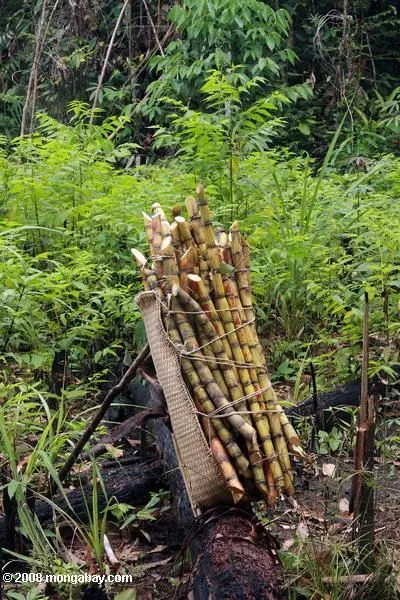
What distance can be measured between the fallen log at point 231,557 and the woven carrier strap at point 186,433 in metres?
0.07

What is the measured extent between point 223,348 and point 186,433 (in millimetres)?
349

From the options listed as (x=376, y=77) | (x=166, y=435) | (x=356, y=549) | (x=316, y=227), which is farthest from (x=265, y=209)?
(x=376, y=77)

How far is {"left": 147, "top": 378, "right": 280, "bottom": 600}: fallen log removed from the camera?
2668mm

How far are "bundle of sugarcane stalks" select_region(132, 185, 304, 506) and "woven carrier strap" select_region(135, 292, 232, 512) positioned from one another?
0.03 m

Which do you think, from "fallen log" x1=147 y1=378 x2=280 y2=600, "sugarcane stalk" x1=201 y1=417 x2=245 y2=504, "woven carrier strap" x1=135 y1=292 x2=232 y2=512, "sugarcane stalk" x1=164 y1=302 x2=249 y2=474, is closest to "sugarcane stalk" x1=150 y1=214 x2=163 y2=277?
"woven carrier strap" x1=135 y1=292 x2=232 y2=512

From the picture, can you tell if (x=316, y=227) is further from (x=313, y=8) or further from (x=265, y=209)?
(x=313, y=8)

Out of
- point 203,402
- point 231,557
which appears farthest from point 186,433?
point 231,557

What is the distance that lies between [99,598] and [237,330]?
1.08 meters

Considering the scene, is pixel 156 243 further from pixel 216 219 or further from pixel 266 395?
pixel 216 219

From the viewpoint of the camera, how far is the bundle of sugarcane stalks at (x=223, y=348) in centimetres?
302

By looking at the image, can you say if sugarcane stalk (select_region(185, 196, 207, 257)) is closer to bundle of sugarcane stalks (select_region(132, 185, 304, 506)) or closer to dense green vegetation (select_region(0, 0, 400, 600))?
bundle of sugarcane stalks (select_region(132, 185, 304, 506))

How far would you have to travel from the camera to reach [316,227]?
5820 millimetres

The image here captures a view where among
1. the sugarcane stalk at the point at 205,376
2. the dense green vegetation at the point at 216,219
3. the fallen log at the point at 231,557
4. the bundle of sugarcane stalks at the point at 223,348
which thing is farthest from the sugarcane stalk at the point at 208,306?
the dense green vegetation at the point at 216,219

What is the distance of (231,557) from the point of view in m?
2.77
